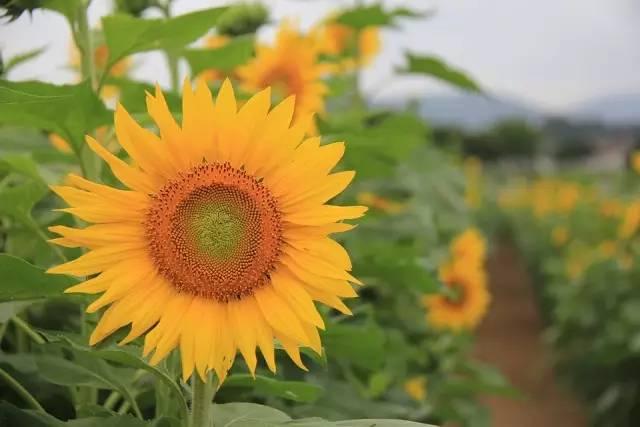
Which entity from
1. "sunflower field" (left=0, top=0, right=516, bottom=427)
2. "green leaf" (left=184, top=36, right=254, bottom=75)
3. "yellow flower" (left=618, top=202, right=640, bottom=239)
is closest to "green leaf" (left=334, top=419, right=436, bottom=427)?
"sunflower field" (left=0, top=0, right=516, bottom=427)

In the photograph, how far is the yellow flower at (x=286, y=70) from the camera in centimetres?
203

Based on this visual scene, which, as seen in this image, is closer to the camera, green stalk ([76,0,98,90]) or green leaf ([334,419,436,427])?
green leaf ([334,419,436,427])

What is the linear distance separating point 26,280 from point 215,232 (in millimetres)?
180

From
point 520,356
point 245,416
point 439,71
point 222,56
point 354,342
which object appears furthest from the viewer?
point 520,356

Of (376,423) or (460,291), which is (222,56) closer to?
(376,423)

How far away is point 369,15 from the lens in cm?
223

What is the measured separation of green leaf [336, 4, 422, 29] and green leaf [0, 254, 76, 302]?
4.52ft

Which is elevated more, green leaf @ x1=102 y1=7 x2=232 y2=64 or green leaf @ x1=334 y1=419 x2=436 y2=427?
green leaf @ x1=102 y1=7 x2=232 y2=64

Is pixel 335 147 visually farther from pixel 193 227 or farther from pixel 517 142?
pixel 517 142

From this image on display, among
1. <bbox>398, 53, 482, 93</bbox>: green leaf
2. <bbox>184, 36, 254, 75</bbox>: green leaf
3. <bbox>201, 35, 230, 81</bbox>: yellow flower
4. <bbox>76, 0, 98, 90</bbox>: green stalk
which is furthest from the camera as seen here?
<bbox>201, 35, 230, 81</bbox>: yellow flower

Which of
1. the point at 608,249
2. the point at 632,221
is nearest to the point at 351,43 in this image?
the point at 632,221

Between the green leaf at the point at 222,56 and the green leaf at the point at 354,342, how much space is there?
0.44 metres

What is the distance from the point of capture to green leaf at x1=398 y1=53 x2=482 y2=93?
2027mm

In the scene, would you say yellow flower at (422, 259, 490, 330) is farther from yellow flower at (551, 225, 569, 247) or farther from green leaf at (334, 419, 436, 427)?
yellow flower at (551, 225, 569, 247)
